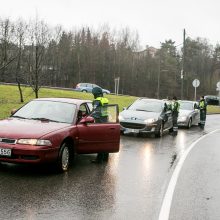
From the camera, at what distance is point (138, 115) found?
1788 centimetres

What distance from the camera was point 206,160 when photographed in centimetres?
1223

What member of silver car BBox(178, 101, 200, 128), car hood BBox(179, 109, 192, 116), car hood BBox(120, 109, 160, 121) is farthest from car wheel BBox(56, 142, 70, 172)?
car hood BBox(179, 109, 192, 116)

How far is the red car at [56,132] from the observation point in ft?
27.6

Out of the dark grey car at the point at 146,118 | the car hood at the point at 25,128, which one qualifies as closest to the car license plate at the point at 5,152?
the car hood at the point at 25,128

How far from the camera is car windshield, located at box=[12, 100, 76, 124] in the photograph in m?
9.85

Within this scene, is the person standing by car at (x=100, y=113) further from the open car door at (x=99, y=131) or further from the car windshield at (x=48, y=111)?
the car windshield at (x=48, y=111)

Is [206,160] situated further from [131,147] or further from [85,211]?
[85,211]

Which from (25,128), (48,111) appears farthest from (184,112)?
(25,128)

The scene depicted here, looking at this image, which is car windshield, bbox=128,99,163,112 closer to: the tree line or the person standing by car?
the person standing by car

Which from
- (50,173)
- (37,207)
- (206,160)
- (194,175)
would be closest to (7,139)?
(50,173)

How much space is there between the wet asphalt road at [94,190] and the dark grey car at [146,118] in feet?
18.0

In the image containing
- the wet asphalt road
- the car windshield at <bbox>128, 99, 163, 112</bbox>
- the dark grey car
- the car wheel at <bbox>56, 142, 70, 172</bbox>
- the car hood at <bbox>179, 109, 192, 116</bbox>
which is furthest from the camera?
the car hood at <bbox>179, 109, 192, 116</bbox>

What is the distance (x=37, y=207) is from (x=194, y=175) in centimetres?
437

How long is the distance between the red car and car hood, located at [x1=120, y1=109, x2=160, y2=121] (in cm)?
653
